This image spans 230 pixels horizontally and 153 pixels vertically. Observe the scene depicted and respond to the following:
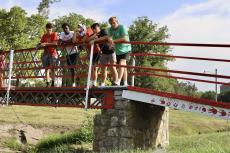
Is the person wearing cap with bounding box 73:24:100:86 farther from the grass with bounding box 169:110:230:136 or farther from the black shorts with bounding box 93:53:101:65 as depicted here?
the grass with bounding box 169:110:230:136

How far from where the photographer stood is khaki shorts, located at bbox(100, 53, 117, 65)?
14.2 meters

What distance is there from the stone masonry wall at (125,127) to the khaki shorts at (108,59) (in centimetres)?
89

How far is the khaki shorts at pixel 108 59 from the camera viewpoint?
14.2 meters

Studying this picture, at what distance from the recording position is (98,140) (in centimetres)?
1490

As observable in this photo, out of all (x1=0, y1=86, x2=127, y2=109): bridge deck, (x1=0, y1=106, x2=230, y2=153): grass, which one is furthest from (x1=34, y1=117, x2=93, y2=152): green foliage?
(x1=0, y1=86, x2=127, y2=109): bridge deck

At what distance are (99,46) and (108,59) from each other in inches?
23.7

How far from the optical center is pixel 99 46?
14711 millimetres

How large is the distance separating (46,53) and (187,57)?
544 cm

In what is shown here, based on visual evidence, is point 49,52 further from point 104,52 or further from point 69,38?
point 104,52

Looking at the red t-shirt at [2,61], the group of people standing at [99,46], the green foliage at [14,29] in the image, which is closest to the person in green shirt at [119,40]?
the group of people standing at [99,46]

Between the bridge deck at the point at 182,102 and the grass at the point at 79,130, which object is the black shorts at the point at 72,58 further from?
the grass at the point at 79,130

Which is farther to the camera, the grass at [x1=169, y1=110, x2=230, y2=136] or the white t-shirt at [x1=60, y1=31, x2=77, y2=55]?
the grass at [x1=169, y1=110, x2=230, y2=136]

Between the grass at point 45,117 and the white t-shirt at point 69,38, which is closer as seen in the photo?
the white t-shirt at point 69,38

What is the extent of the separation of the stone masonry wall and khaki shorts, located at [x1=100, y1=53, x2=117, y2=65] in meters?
0.89
